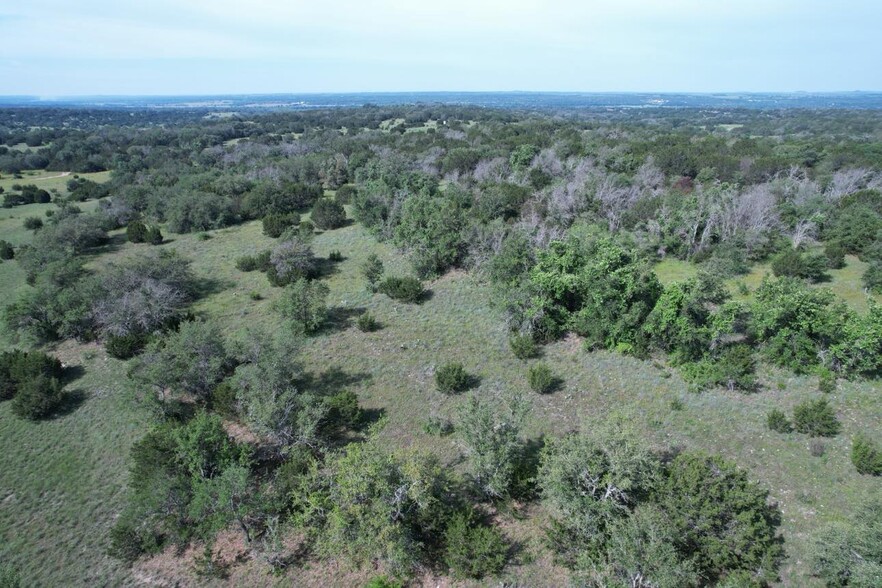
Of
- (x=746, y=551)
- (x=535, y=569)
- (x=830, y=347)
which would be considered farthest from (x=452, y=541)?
(x=830, y=347)

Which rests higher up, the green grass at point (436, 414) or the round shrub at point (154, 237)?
the round shrub at point (154, 237)

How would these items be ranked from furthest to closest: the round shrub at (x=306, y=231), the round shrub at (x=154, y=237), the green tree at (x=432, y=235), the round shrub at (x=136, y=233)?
the round shrub at (x=136, y=233) < the round shrub at (x=154, y=237) < the round shrub at (x=306, y=231) < the green tree at (x=432, y=235)

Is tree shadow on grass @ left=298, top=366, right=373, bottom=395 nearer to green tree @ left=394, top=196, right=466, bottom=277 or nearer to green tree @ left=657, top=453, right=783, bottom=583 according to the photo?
green tree @ left=394, top=196, right=466, bottom=277

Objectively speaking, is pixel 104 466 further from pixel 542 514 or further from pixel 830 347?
pixel 830 347

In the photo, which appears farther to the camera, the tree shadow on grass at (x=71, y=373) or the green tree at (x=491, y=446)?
the tree shadow on grass at (x=71, y=373)

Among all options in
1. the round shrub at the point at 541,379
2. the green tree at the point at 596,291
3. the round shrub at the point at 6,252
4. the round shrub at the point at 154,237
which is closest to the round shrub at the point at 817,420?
the green tree at the point at 596,291

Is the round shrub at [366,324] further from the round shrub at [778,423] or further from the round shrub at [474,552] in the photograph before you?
the round shrub at [778,423]
